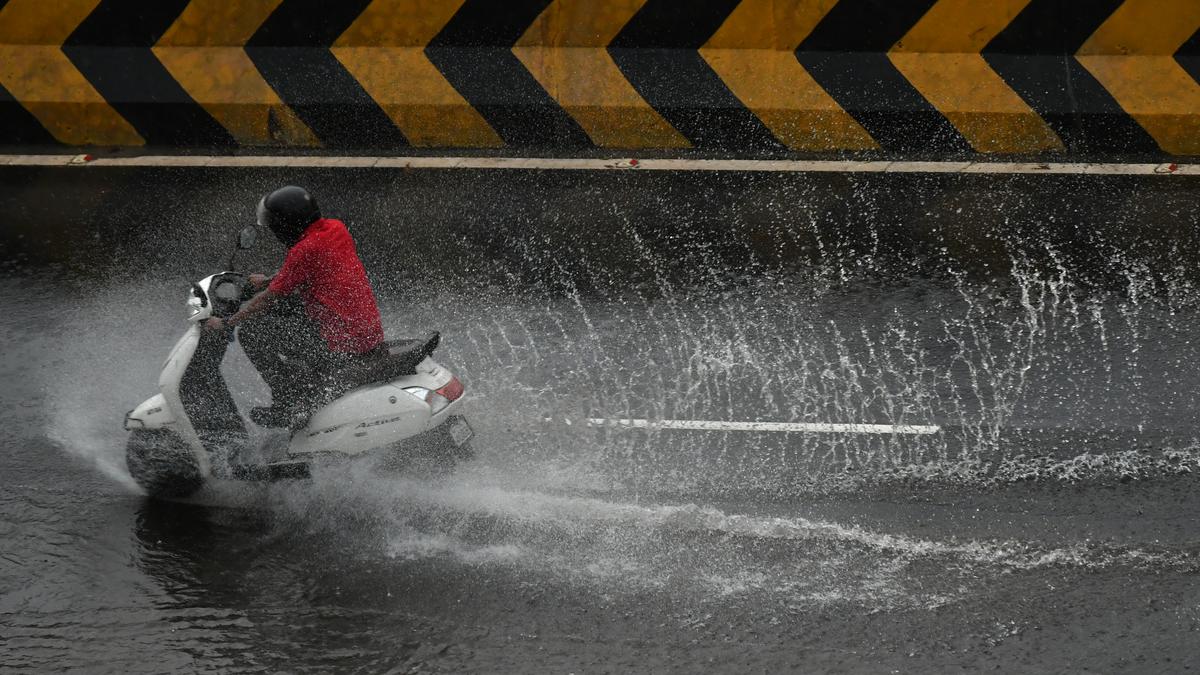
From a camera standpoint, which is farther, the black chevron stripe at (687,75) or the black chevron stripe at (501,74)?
the black chevron stripe at (501,74)

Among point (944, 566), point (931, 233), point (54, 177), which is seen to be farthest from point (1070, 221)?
point (54, 177)

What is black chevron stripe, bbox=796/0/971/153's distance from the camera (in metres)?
9.98

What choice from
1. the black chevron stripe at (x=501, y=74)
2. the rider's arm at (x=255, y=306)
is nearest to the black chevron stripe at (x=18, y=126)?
the black chevron stripe at (x=501, y=74)

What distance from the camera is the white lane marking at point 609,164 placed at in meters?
9.70

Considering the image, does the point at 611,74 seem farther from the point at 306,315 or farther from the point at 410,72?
the point at 306,315

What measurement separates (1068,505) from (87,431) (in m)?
4.89

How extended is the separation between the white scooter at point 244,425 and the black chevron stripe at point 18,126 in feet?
16.7

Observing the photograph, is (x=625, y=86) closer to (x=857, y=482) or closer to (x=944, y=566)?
(x=857, y=482)

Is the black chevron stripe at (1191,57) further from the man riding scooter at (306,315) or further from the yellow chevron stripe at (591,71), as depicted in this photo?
the man riding scooter at (306,315)

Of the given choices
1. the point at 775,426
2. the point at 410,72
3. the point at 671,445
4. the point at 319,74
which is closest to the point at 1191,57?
the point at 775,426

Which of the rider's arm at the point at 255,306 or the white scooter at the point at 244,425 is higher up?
the rider's arm at the point at 255,306

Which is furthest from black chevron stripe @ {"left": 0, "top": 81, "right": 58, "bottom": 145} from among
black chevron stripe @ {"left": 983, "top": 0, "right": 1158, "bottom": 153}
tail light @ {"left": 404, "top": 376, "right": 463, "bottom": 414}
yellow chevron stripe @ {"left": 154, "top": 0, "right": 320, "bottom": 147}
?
black chevron stripe @ {"left": 983, "top": 0, "right": 1158, "bottom": 153}

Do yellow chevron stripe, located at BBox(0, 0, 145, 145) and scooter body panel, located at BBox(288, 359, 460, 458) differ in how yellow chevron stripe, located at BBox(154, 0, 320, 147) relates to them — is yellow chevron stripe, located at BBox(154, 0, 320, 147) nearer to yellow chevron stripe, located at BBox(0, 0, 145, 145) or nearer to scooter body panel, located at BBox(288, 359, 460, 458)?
yellow chevron stripe, located at BBox(0, 0, 145, 145)

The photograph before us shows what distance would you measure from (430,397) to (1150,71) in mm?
6152
